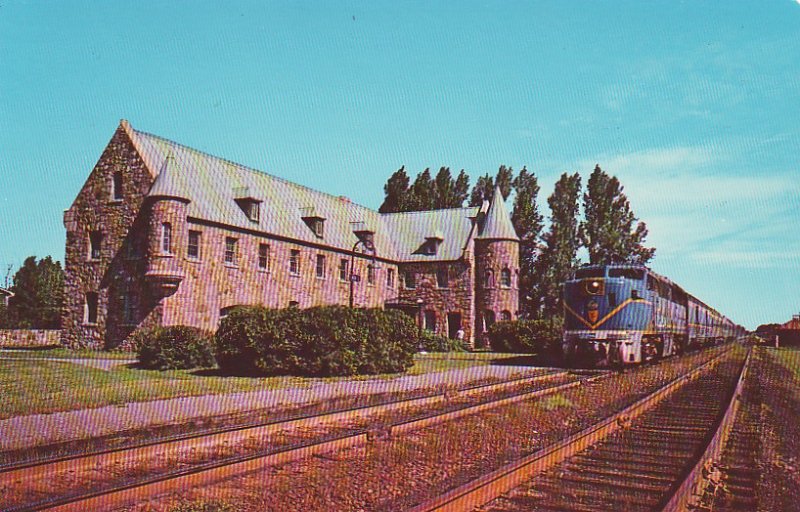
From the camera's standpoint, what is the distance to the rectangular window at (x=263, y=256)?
35.5 meters

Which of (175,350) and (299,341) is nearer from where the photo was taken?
(299,341)

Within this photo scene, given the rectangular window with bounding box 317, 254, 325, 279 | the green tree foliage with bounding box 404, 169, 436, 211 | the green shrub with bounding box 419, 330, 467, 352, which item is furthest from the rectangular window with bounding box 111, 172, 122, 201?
the green tree foliage with bounding box 404, 169, 436, 211

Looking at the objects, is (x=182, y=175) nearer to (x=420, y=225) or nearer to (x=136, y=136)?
(x=136, y=136)

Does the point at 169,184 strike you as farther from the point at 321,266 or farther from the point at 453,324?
the point at 453,324

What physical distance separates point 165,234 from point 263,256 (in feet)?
20.9

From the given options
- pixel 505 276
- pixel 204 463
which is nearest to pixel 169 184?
pixel 505 276

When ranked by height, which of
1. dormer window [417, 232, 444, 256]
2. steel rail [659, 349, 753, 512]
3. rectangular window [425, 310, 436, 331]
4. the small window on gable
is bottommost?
steel rail [659, 349, 753, 512]

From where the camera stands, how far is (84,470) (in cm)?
750

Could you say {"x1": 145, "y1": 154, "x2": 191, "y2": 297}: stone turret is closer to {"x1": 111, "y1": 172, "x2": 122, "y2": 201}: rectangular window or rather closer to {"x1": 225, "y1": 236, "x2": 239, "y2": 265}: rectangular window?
{"x1": 225, "y1": 236, "x2": 239, "y2": 265}: rectangular window

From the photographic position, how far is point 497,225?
156 feet

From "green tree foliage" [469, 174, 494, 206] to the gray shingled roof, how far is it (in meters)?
11.8

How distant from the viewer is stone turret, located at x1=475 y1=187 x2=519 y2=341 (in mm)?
46281

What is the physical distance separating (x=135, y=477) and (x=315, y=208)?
3443 centimetres

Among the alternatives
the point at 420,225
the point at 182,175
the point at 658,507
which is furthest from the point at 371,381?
the point at 420,225
